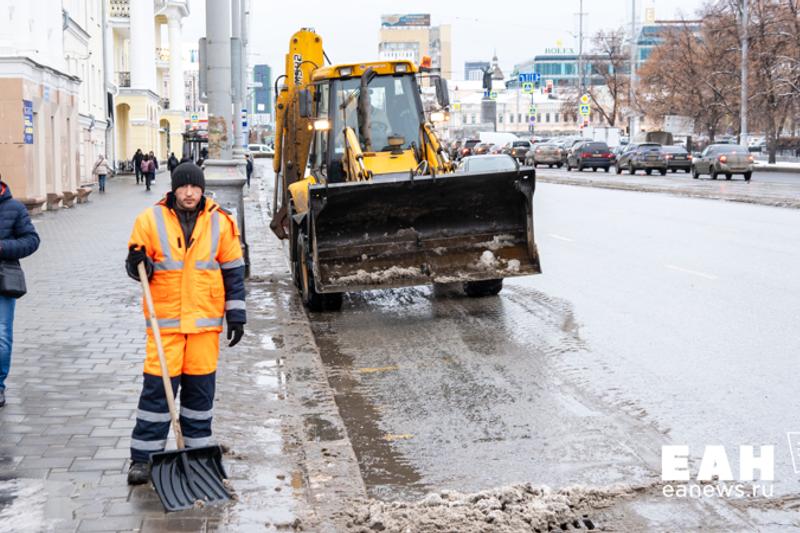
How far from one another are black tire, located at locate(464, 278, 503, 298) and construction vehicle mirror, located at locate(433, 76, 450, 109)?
2334mm

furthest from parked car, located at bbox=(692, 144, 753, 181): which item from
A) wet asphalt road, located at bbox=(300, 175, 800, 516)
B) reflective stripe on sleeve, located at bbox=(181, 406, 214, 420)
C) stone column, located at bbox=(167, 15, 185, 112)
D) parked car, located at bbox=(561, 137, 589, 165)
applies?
stone column, located at bbox=(167, 15, 185, 112)

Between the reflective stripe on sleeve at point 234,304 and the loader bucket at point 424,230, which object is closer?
the reflective stripe on sleeve at point 234,304

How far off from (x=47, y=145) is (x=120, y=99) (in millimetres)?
40579

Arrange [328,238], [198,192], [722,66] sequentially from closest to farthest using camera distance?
[198,192]
[328,238]
[722,66]

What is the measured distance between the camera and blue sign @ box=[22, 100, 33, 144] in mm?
28250

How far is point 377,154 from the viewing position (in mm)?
14008

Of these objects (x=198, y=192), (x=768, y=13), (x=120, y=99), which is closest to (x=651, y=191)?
(x=768, y=13)

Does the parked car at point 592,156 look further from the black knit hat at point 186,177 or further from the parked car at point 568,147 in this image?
the black knit hat at point 186,177

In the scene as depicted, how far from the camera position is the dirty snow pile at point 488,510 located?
216 inches

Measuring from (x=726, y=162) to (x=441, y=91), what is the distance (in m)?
36.1

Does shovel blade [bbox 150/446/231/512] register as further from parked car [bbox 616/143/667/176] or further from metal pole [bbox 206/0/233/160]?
parked car [bbox 616/143/667/176]

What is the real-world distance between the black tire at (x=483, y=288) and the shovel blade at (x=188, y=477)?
7508 millimetres

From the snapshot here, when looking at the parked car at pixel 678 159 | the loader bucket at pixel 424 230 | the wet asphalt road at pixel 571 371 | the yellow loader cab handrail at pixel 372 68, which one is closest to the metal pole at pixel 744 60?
the parked car at pixel 678 159

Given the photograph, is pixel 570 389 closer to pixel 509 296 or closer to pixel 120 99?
pixel 509 296
